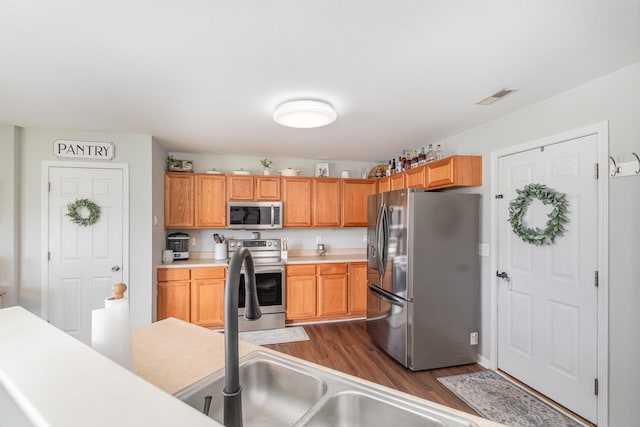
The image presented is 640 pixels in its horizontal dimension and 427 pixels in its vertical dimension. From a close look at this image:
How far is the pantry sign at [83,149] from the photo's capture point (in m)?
3.13

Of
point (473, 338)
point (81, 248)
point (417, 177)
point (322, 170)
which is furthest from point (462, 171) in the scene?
point (81, 248)

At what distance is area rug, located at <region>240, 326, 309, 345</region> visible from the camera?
3.46 metres

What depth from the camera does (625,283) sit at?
6.04ft

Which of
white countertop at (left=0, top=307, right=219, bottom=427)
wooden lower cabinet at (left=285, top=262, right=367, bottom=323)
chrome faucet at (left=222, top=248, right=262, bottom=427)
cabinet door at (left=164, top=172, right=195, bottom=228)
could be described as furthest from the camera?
wooden lower cabinet at (left=285, top=262, right=367, bottom=323)

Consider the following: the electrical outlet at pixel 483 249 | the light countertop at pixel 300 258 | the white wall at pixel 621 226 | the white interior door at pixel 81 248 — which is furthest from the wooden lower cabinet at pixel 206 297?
the white wall at pixel 621 226

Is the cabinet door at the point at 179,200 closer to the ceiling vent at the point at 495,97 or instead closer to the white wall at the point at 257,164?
the white wall at the point at 257,164

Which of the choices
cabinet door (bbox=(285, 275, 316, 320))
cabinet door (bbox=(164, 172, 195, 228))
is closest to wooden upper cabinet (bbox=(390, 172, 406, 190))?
cabinet door (bbox=(285, 275, 316, 320))

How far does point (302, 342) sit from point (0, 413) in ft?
10.1

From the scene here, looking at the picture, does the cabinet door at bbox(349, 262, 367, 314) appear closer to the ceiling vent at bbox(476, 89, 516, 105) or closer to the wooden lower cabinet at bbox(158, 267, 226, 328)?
the wooden lower cabinet at bbox(158, 267, 226, 328)

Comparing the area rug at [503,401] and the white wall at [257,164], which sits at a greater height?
the white wall at [257,164]

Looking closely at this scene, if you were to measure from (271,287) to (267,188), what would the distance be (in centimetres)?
141

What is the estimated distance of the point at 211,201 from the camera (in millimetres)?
4027

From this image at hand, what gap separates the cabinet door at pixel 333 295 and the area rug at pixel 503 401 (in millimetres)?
1695

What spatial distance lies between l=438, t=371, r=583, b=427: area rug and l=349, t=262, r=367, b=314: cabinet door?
164 centimetres
